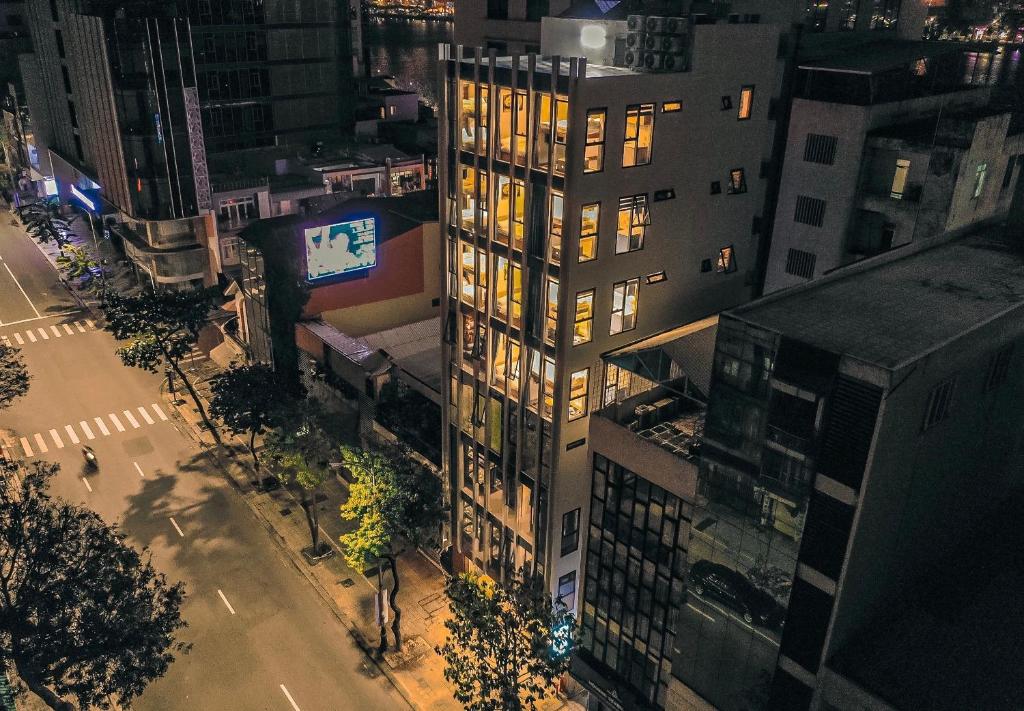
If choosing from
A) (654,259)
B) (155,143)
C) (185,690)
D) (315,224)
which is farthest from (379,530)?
(155,143)

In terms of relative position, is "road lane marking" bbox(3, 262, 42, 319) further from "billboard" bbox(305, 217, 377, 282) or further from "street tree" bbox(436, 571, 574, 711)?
"street tree" bbox(436, 571, 574, 711)

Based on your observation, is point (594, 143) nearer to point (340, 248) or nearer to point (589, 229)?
point (589, 229)

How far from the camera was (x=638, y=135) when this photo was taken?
34562 millimetres

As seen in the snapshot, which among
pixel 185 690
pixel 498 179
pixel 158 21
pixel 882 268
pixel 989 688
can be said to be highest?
pixel 158 21

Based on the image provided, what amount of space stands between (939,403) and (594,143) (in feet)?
56.1

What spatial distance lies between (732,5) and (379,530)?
115 ft

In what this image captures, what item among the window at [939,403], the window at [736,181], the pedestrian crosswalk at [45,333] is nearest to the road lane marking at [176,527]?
the pedestrian crosswalk at [45,333]

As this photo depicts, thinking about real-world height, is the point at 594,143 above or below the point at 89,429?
above

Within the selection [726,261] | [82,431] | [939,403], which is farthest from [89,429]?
[939,403]

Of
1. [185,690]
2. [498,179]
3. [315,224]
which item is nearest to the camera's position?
[498,179]

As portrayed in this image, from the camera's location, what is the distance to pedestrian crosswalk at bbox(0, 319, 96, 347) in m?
76.6

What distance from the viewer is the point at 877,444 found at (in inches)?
940

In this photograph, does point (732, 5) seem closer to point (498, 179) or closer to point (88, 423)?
point (498, 179)

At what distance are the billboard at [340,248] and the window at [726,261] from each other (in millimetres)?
28940
